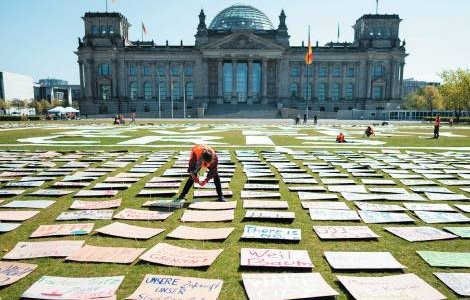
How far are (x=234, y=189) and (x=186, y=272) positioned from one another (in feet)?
18.3

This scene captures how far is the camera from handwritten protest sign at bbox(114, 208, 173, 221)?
8266 mm

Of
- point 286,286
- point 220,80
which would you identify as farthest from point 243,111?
point 286,286

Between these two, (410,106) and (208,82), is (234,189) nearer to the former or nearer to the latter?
(208,82)

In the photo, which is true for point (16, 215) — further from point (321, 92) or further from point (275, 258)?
point (321, 92)

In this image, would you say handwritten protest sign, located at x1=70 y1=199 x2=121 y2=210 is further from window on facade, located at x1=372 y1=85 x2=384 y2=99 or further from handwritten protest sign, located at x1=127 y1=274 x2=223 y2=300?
window on facade, located at x1=372 y1=85 x2=384 y2=99

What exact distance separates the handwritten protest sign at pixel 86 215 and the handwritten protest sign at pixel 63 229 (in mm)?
494

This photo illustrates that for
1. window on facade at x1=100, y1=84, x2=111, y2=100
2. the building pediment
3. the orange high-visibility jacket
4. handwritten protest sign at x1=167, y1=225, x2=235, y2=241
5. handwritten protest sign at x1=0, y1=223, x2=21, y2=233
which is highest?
the building pediment

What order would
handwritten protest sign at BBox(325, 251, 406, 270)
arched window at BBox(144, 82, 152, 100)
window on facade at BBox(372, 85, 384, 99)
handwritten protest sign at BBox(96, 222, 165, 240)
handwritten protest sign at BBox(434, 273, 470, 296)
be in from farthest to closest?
arched window at BBox(144, 82, 152, 100) → window on facade at BBox(372, 85, 384, 99) → handwritten protest sign at BBox(96, 222, 165, 240) → handwritten protest sign at BBox(325, 251, 406, 270) → handwritten protest sign at BBox(434, 273, 470, 296)

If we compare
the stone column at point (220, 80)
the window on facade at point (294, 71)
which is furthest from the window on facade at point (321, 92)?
the stone column at point (220, 80)

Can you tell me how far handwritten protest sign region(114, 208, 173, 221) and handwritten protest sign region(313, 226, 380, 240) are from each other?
3259mm

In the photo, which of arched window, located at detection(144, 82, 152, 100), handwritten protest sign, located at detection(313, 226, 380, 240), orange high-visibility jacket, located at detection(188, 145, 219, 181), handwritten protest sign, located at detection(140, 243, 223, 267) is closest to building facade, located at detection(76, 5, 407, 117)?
arched window, located at detection(144, 82, 152, 100)

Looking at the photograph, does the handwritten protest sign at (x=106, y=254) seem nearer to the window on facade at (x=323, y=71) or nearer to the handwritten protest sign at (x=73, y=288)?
the handwritten protest sign at (x=73, y=288)

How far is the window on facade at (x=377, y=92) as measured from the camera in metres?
101

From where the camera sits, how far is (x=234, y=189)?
36.5ft
